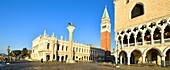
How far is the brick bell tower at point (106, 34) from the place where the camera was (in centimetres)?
9809

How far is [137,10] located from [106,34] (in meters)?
59.6

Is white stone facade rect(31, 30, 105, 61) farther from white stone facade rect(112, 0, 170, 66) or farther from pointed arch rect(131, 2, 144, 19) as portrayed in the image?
pointed arch rect(131, 2, 144, 19)

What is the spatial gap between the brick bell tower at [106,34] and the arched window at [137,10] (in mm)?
58706

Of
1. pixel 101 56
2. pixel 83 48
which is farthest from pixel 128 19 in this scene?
pixel 101 56

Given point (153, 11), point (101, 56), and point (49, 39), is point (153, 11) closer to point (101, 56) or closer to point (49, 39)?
point (49, 39)

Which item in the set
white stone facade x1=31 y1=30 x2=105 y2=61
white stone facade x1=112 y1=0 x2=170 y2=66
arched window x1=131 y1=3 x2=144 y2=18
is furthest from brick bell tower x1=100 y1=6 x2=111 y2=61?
arched window x1=131 y1=3 x2=144 y2=18

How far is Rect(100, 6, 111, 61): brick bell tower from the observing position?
98088mm

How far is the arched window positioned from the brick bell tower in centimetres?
5871

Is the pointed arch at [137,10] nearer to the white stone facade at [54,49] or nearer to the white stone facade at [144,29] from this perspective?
the white stone facade at [144,29]

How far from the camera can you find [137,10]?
123 feet

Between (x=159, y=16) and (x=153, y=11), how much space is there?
184cm

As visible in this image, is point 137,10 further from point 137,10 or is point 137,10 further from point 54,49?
point 54,49

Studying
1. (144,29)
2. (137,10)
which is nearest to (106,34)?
(137,10)

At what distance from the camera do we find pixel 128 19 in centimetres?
3878
